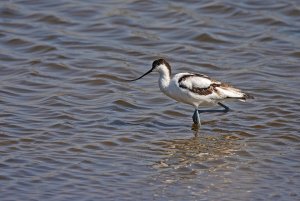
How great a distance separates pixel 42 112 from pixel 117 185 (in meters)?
2.66

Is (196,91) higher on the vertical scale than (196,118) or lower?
higher

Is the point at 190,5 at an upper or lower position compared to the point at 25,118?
upper

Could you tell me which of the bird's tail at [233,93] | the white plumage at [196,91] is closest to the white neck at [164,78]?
the white plumage at [196,91]

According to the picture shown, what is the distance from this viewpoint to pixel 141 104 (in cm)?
1118

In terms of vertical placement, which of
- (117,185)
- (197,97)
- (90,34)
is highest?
(90,34)

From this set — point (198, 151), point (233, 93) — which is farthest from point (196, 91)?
point (198, 151)

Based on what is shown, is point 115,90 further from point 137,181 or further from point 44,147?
point 137,181

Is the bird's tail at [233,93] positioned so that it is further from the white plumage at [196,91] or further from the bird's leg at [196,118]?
the bird's leg at [196,118]

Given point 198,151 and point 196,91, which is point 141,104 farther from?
point 198,151

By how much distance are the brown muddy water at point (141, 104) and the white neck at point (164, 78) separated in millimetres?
395

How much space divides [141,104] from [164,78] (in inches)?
25.5

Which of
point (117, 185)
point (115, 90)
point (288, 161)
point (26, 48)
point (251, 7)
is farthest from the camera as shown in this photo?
point (251, 7)

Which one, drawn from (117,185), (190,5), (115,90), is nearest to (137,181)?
(117,185)

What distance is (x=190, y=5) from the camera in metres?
14.9
